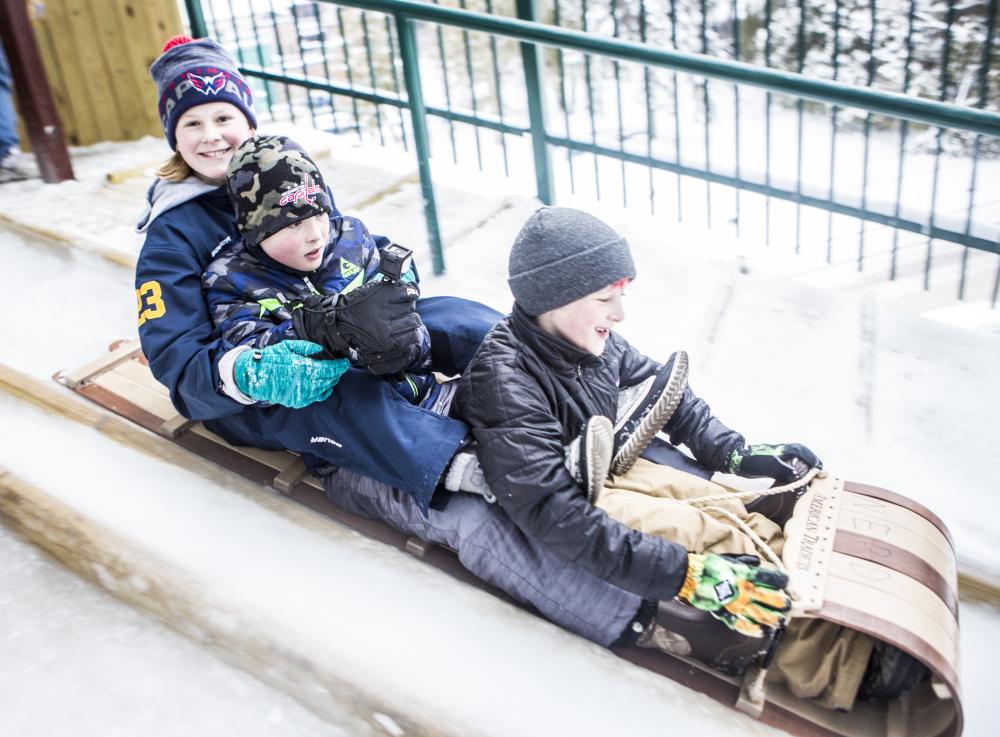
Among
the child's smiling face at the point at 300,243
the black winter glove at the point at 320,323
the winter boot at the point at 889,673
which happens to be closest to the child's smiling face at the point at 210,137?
the child's smiling face at the point at 300,243

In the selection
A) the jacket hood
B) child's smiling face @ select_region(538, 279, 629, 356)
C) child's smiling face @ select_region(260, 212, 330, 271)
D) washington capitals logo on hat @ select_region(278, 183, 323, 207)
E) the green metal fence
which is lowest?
the green metal fence

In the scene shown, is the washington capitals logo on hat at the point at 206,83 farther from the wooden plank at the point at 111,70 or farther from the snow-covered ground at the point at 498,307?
the wooden plank at the point at 111,70

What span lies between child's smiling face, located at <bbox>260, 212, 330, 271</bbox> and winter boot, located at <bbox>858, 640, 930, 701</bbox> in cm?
137

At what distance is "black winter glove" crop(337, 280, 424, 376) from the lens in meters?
1.74

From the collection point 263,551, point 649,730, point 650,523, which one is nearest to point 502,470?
point 650,523

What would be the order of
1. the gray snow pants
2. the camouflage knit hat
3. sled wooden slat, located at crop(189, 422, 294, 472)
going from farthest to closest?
sled wooden slat, located at crop(189, 422, 294, 472) → the camouflage knit hat → the gray snow pants

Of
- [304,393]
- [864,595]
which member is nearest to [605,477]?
[864,595]

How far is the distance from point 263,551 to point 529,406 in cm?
73

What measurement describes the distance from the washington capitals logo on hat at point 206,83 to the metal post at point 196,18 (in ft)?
7.57

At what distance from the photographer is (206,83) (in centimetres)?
210

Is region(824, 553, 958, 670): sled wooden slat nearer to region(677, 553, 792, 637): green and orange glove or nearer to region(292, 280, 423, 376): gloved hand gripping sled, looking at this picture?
region(677, 553, 792, 637): green and orange glove

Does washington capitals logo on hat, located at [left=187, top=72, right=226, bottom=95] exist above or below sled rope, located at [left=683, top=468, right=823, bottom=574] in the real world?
above

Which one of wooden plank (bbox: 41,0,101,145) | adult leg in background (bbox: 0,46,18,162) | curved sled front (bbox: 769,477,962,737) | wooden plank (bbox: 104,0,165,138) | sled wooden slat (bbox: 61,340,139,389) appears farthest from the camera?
wooden plank (bbox: 104,0,165,138)

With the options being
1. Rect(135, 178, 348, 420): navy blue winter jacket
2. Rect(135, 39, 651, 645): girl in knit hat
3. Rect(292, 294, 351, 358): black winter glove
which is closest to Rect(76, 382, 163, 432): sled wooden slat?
Rect(135, 39, 651, 645): girl in knit hat
